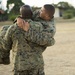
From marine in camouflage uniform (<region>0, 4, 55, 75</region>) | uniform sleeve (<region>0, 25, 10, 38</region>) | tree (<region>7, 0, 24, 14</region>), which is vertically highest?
uniform sleeve (<region>0, 25, 10, 38</region>)

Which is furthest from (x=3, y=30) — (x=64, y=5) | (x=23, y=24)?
(x=64, y=5)

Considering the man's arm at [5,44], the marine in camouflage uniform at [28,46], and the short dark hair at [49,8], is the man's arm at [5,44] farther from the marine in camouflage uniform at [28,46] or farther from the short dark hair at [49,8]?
the short dark hair at [49,8]

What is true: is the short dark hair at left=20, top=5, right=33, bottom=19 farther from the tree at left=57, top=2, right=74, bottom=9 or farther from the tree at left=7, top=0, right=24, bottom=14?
the tree at left=57, top=2, right=74, bottom=9

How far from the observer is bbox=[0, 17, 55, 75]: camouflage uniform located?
341 cm

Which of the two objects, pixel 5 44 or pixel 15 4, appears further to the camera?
pixel 15 4

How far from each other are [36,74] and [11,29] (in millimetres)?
564

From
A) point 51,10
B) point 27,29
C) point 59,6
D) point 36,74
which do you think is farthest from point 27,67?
point 59,6

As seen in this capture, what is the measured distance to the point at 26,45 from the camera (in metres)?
3.48

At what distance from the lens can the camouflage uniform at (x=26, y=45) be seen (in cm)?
341

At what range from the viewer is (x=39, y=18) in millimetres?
3547

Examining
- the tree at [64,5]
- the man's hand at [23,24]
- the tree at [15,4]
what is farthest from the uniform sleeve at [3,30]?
the tree at [64,5]

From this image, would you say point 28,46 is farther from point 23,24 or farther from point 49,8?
point 49,8

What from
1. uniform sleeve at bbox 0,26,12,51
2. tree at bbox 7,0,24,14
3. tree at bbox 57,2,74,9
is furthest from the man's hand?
tree at bbox 57,2,74,9

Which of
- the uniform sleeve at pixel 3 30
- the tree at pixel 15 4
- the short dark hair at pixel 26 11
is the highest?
the short dark hair at pixel 26 11
